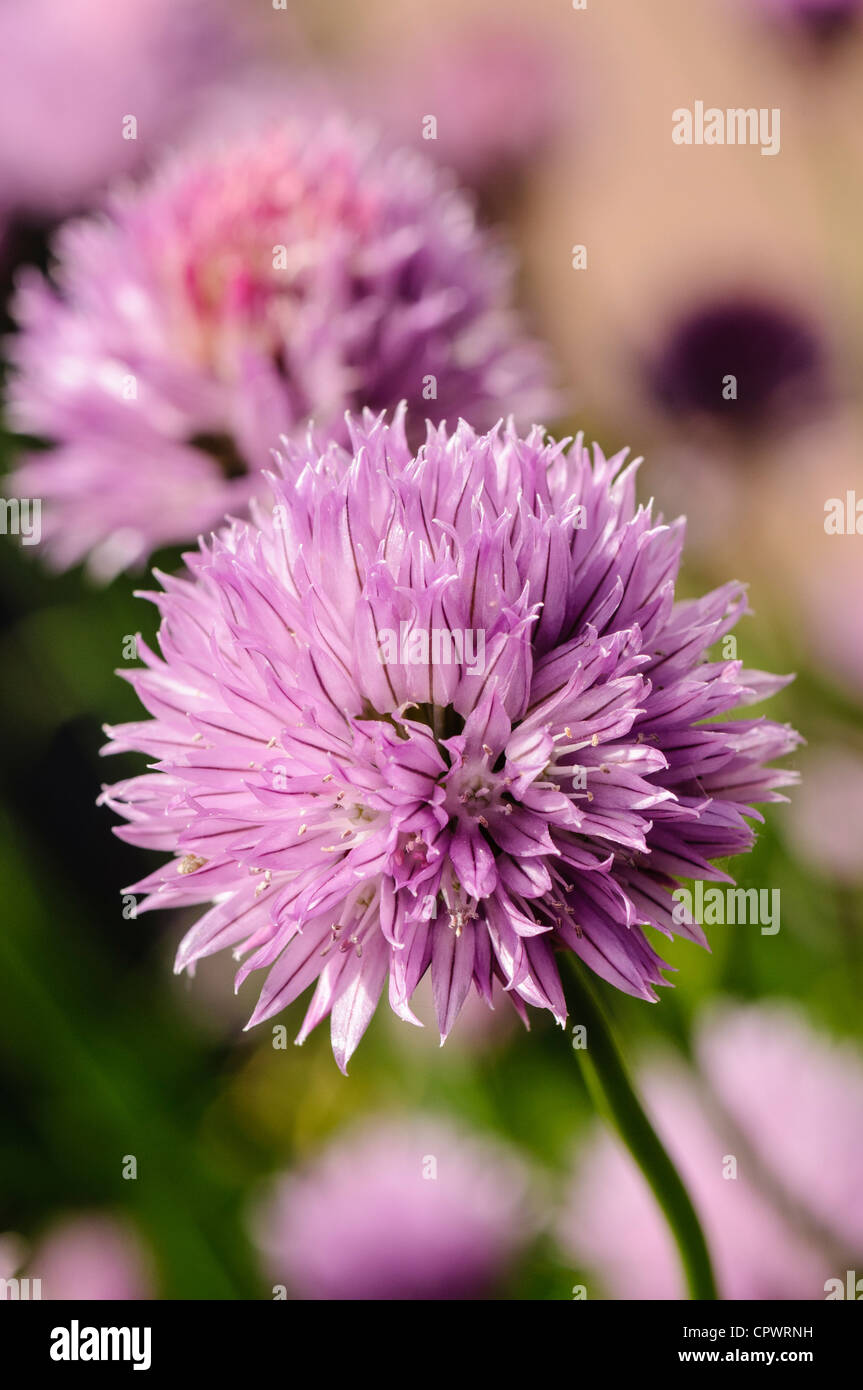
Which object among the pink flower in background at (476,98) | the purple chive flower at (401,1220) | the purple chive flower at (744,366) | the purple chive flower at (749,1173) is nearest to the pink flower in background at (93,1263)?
the purple chive flower at (401,1220)

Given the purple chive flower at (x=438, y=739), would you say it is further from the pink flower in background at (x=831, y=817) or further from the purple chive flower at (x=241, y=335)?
the pink flower in background at (x=831, y=817)

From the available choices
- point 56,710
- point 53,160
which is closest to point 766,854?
point 56,710

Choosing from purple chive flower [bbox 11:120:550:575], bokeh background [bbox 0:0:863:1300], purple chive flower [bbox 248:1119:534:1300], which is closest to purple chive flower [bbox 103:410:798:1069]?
bokeh background [bbox 0:0:863:1300]

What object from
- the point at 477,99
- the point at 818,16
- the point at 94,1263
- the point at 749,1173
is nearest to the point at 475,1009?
the point at 749,1173

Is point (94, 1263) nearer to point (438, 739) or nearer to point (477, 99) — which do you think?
point (438, 739)

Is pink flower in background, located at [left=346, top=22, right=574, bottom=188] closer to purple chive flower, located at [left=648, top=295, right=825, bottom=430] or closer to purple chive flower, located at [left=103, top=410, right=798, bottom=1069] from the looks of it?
purple chive flower, located at [left=648, top=295, right=825, bottom=430]
